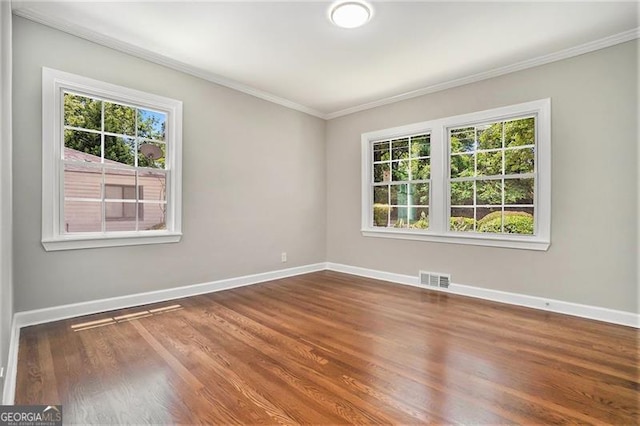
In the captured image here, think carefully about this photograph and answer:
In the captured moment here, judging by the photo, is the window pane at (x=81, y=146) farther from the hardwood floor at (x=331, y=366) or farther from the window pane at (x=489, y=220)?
the window pane at (x=489, y=220)

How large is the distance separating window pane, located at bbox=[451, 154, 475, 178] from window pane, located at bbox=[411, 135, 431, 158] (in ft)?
1.24

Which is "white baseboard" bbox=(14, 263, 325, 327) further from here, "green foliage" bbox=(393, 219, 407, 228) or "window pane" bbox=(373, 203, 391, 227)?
"green foliage" bbox=(393, 219, 407, 228)

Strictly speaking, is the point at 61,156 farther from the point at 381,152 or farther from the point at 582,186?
the point at 582,186

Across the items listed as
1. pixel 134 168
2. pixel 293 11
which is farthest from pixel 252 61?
pixel 134 168

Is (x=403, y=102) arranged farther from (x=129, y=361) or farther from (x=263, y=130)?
(x=129, y=361)

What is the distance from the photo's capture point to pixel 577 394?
1.82 meters

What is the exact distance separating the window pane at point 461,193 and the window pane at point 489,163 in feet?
0.67

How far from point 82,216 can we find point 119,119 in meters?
1.06

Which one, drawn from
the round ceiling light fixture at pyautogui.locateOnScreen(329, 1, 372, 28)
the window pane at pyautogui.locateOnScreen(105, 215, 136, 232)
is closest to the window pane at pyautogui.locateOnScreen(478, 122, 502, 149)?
the round ceiling light fixture at pyautogui.locateOnScreen(329, 1, 372, 28)

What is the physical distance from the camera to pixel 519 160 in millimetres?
3631

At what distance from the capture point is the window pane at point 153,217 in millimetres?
3496

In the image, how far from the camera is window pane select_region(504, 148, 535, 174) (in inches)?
140

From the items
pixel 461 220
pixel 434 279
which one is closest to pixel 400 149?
pixel 461 220

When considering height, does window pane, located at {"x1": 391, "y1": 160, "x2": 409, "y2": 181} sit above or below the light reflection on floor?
above
